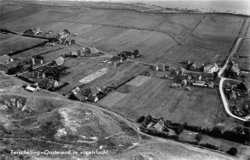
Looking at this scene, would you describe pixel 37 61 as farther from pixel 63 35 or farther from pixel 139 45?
pixel 139 45

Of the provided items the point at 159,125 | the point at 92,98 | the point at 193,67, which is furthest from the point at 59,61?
the point at 159,125

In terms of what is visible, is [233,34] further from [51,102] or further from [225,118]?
[51,102]

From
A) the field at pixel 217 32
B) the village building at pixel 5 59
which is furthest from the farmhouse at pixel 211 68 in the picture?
the village building at pixel 5 59

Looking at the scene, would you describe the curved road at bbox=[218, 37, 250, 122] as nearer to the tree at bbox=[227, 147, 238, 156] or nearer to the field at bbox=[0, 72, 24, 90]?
the tree at bbox=[227, 147, 238, 156]

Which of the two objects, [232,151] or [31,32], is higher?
[31,32]

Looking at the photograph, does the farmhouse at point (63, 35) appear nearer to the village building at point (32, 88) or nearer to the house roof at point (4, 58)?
the house roof at point (4, 58)

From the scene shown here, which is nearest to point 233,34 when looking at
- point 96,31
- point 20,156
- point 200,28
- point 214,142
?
point 200,28

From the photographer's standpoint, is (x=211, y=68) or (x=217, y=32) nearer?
(x=211, y=68)
